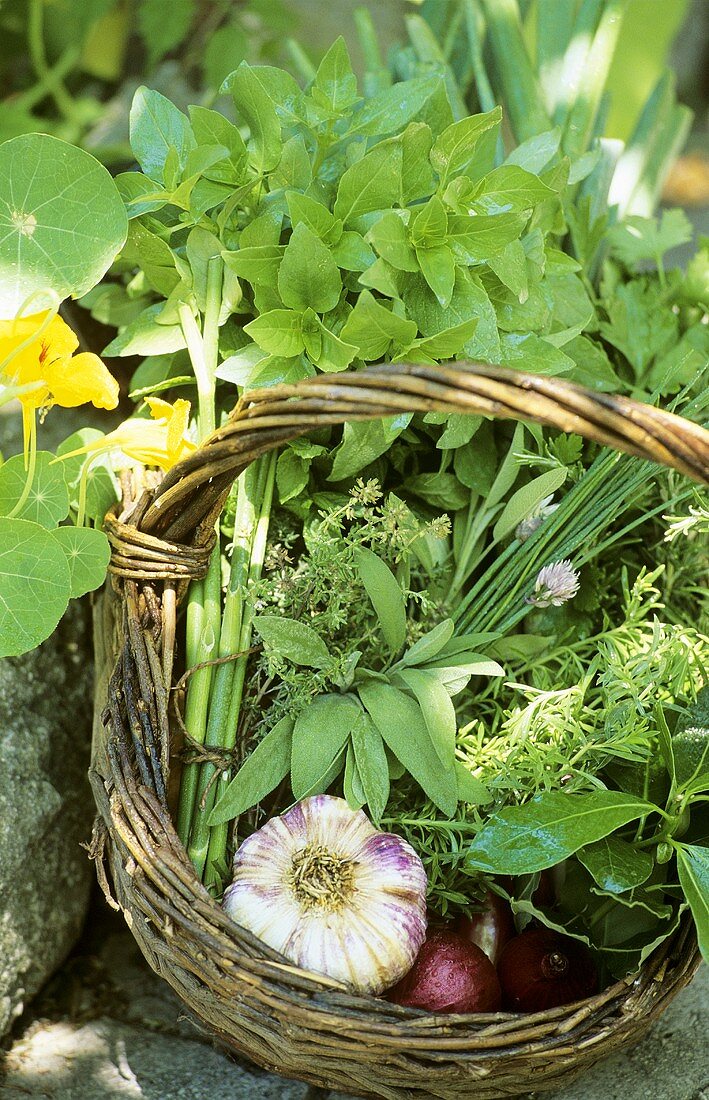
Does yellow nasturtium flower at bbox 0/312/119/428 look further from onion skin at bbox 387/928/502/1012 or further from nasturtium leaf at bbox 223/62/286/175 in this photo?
onion skin at bbox 387/928/502/1012

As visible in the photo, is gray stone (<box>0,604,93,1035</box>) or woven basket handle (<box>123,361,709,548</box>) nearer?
woven basket handle (<box>123,361,709,548</box>)

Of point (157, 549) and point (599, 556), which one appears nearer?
point (157, 549)

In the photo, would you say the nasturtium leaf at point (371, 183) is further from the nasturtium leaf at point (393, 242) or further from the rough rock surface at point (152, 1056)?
the rough rock surface at point (152, 1056)

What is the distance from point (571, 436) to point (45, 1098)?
29.8 inches

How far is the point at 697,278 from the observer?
1054 millimetres

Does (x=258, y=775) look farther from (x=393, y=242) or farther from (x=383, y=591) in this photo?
(x=393, y=242)

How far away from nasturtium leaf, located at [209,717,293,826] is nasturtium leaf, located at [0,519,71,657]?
0.20 meters

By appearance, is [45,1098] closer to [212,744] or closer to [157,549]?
[212,744]

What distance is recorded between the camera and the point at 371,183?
79 centimetres

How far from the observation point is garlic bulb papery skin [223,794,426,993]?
2.34 feet

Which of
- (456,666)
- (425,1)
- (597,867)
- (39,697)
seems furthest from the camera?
(425,1)

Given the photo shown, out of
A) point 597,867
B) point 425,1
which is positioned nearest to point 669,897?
point 597,867

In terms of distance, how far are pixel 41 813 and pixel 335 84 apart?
28.3 inches

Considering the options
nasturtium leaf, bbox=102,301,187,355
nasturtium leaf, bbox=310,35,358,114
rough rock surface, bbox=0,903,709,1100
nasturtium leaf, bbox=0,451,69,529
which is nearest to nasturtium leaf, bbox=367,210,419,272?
nasturtium leaf, bbox=310,35,358,114
